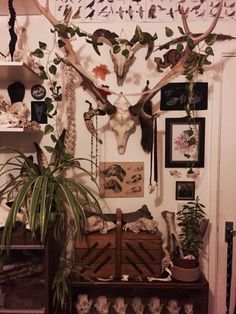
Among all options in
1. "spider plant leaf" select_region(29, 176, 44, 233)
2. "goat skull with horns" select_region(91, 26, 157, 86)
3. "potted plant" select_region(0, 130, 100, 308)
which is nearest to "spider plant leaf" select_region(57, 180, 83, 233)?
"potted plant" select_region(0, 130, 100, 308)

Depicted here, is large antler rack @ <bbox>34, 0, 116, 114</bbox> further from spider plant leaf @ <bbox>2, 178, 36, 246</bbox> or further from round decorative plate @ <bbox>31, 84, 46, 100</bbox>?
spider plant leaf @ <bbox>2, 178, 36, 246</bbox>

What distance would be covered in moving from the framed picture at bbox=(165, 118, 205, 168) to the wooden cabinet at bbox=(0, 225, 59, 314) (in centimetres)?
90

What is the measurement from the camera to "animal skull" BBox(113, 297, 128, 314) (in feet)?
5.72

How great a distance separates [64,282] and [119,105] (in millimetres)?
1056

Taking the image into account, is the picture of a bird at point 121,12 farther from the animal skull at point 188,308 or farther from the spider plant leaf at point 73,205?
the animal skull at point 188,308

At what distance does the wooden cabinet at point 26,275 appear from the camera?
1.54 m

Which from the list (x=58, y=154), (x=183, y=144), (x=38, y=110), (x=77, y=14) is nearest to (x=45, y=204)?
(x=58, y=154)

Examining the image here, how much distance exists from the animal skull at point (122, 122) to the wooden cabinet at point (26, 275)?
724mm

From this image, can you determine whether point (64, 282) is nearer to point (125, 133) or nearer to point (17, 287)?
point (17, 287)

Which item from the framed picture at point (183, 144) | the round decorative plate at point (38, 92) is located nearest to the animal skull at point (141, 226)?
the framed picture at point (183, 144)

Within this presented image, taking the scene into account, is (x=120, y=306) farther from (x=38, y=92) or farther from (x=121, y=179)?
(x=38, y=92)

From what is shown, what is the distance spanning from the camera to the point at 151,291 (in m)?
1.83

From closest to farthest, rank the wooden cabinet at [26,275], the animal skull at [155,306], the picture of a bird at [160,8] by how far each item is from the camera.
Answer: the wooden cabinet at [26,275] < the animal skull at [155,306] < the picture of a bird at [160,8]

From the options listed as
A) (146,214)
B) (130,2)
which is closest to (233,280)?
(146,214)
